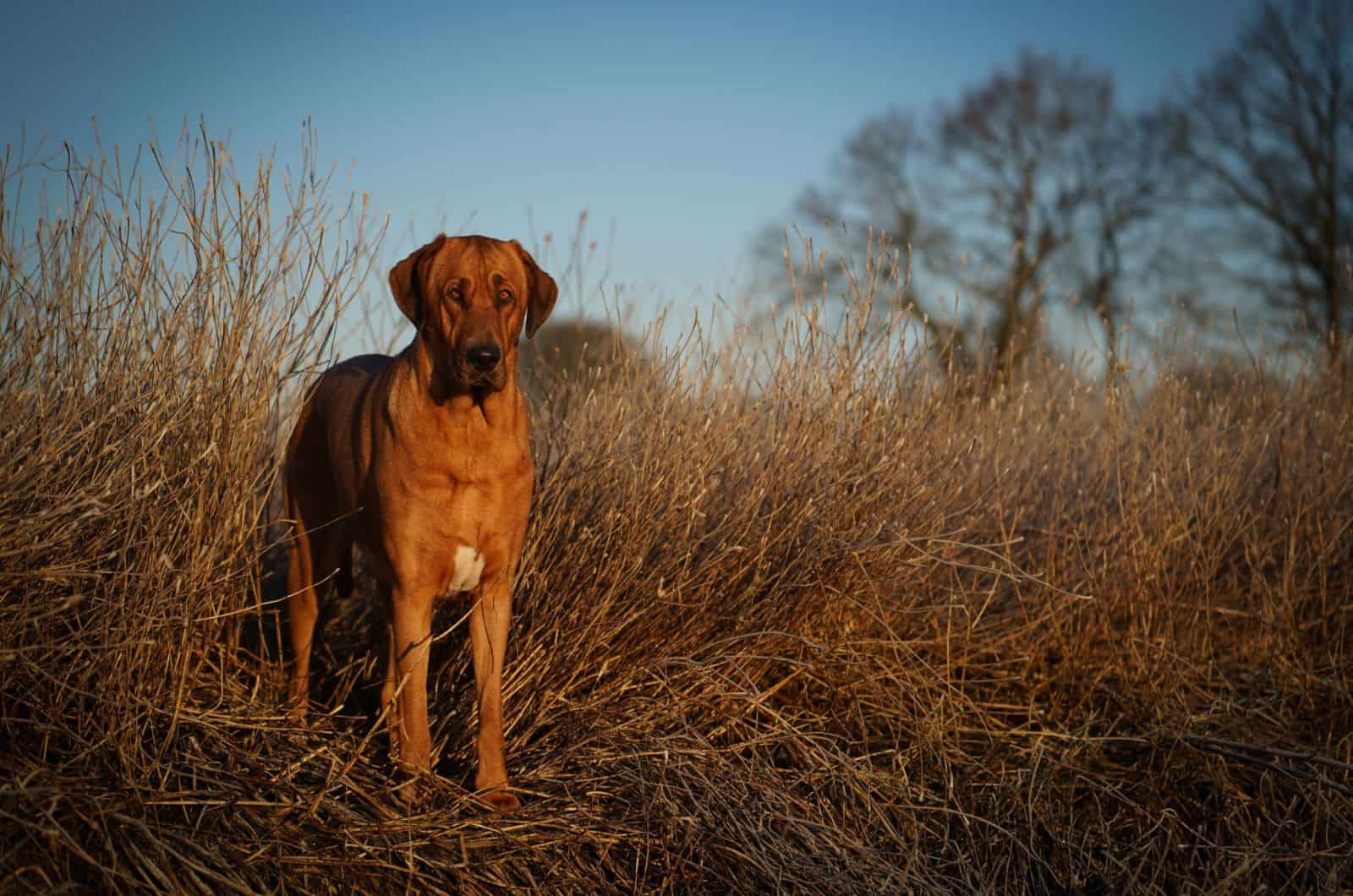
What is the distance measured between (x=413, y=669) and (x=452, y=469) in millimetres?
589

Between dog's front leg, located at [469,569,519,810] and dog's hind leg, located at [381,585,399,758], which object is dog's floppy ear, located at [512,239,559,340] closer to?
dog's front leg, located at [469,569,519,810]

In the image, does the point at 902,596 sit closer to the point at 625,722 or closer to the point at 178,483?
the point at 625,722

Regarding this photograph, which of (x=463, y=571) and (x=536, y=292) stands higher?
(x=536, y=292)

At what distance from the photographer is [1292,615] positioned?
4523 mm

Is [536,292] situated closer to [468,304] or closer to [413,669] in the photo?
[468,304]

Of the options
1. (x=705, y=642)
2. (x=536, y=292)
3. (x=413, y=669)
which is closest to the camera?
(x=413, y=669)

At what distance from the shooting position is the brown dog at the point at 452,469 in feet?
9.72

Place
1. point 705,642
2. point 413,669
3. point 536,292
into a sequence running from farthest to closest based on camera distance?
point 705,642, point 536,292, point 413,669

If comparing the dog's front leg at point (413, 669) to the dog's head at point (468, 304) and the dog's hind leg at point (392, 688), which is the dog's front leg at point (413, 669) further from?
the dog's head at point (468, 304)

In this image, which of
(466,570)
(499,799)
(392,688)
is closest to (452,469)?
(466,570)

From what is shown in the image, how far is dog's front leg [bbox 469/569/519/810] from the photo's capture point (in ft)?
9.64

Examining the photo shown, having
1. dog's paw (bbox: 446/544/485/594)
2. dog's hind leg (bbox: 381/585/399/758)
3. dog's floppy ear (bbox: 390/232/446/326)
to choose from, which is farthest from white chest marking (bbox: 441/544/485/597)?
dog's floppy ear (bbox: 390/232/446/326)

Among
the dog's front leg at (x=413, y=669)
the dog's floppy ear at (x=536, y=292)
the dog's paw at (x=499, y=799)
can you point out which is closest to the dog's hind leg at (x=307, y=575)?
the dog's front leg at (x=413, y=669)

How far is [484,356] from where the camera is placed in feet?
9.30
